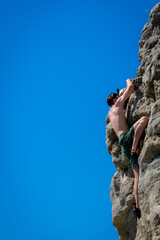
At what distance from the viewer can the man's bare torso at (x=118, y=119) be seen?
9.69 metres

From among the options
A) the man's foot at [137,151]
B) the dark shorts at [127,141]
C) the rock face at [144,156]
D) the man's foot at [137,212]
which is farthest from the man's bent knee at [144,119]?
the man's foot at [137,212]

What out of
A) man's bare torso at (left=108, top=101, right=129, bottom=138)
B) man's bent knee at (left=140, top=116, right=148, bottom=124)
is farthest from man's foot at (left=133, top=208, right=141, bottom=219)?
man's bent knee at (left=140, top=116, right=148, bottom=124)

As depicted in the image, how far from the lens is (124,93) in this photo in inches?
394

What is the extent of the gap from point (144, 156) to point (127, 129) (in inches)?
65.5

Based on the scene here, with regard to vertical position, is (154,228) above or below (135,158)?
below

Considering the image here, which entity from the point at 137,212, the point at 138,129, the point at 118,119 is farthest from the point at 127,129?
the point at 137,212

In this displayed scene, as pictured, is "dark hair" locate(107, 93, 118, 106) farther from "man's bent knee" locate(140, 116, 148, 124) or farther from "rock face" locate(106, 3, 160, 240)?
"man's bent knee" locate(140, 116, 148, 124)

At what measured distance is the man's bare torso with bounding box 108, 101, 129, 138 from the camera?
9691 millimetres

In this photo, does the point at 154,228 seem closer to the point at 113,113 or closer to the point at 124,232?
the point at 124,232

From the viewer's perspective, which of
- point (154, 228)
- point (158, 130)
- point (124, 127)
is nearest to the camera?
point (154, 228)

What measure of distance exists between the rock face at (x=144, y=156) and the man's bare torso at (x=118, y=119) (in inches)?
12.0

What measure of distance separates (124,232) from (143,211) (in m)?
2.63

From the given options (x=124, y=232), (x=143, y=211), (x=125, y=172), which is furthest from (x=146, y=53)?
(x=124, y=232)

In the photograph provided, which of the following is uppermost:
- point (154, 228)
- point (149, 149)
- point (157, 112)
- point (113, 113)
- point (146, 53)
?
point (146, 53)
